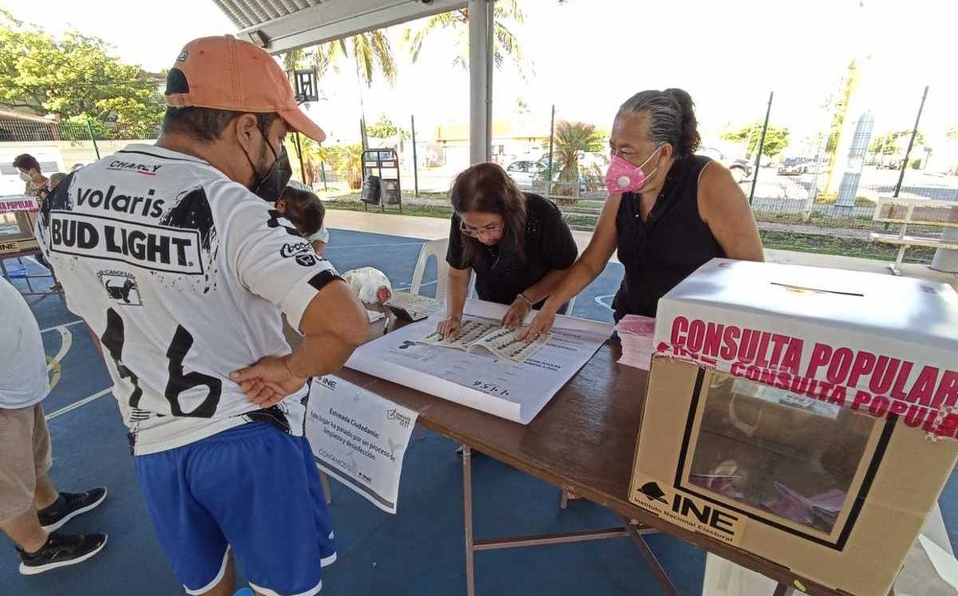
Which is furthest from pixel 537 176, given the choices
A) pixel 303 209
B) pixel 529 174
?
pixel 303 209

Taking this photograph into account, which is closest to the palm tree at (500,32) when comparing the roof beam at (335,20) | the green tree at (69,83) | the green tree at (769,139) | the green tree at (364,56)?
the green tree at (364,56)

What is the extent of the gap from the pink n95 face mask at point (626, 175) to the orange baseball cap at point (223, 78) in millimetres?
821

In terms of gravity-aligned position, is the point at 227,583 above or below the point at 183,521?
below

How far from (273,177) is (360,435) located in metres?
0.60

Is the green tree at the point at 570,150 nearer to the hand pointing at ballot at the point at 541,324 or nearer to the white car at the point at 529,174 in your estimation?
the white car at the point at 529,174

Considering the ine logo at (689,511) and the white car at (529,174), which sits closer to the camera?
the ine logo at (689,511)

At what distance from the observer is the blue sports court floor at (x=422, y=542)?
150 cm

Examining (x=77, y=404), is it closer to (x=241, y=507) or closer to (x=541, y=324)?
(x=241, y=507)

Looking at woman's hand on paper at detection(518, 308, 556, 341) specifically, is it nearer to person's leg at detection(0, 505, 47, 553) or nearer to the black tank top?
the black tank top

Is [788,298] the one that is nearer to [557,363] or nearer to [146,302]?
[557,363]

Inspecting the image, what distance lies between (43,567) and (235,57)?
1.91 m

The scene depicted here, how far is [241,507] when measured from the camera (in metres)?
0.86

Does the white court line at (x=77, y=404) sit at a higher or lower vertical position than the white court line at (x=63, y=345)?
higher

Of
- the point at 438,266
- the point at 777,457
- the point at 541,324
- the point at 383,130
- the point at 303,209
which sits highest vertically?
the point at 383,130
